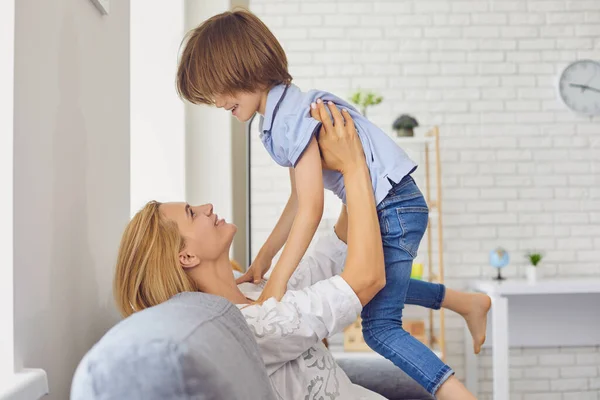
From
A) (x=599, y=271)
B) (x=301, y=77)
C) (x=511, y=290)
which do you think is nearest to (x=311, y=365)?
(x=511, y=290)

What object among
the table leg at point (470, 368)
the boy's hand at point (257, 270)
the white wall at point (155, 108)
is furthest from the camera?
the table leg at point (470, 368)

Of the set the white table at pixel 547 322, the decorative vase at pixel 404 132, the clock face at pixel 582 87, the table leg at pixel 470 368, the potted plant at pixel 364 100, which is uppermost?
the clock face at pixel 582 87

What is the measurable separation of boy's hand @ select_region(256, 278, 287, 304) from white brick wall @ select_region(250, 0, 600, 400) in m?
2.87

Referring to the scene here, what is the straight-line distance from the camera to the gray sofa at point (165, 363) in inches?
24.6

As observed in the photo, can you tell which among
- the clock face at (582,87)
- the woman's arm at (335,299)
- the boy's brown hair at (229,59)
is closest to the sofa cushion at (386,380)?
the woman's arm at (335,299)

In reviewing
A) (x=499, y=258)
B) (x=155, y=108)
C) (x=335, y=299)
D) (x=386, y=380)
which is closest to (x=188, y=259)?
(x=335, y=299)

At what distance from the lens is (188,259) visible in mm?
1417

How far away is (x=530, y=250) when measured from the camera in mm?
4418

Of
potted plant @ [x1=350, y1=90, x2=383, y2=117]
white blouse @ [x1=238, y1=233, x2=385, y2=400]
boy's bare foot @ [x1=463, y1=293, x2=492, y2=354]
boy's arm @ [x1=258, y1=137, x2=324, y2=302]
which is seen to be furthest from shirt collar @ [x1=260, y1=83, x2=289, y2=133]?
potted plant @ [x1=350, y1=90, x2=383, y2=117]

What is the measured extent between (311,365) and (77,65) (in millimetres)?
730

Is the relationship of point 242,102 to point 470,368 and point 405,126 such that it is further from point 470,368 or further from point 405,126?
point 470,368

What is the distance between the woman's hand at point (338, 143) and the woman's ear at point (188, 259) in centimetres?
43

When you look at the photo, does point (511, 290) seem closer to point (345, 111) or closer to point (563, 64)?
point (563, 64)
